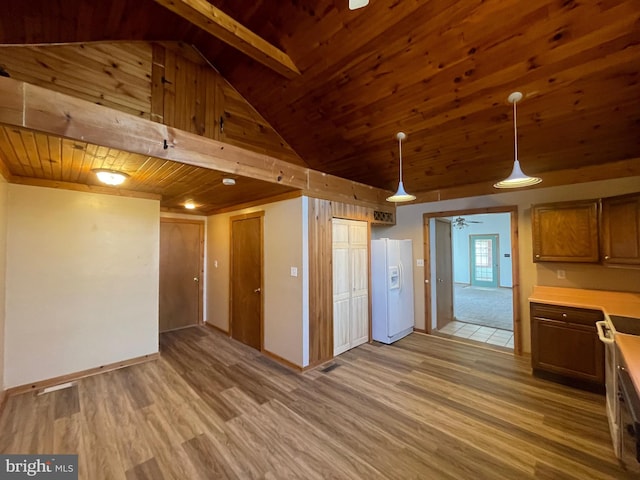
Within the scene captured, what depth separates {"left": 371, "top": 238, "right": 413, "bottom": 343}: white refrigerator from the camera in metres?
4.30

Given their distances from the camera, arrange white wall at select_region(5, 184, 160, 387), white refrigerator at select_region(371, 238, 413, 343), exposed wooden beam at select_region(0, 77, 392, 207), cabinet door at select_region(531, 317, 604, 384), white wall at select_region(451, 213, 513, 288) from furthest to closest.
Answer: white wall at select_region(451, 213, 513, 288) → white refrigerator at select_region(371, 238, 413, 343) → white wall at select_region(5, 184, 160, 387) → cabinet door at select_region(531, 317, 604, 384) → exposed wooden beam at select_region(0, 77, 392, 207)

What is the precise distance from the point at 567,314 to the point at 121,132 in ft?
15.5

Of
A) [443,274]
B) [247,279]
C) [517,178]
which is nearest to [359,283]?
[247,279]

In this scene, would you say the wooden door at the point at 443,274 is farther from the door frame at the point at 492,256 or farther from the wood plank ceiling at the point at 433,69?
the door frame at the point at 492,256

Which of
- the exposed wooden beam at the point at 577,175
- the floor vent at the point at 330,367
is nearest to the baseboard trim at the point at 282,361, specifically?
the floor vent at the point at 330,367

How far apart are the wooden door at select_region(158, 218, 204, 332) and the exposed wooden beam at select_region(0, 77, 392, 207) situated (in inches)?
119

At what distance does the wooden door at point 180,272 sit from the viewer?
4895 mm

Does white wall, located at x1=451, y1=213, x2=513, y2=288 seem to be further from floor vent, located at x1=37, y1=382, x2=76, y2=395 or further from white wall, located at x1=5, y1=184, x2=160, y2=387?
floor vent, located at x1=37, y1=382, x2=76, y2=395

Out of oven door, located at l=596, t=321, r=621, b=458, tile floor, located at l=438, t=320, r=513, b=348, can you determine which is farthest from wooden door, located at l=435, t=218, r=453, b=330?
oven door, located at l=596, t=321, r=621, b=458

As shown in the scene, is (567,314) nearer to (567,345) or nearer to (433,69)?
(567,345)

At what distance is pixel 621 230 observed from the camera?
2803mm

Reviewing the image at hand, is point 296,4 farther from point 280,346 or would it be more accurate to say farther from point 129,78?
point 280,346

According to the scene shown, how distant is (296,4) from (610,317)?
410cm

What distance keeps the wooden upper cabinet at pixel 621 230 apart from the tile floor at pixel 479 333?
197 centimetres
